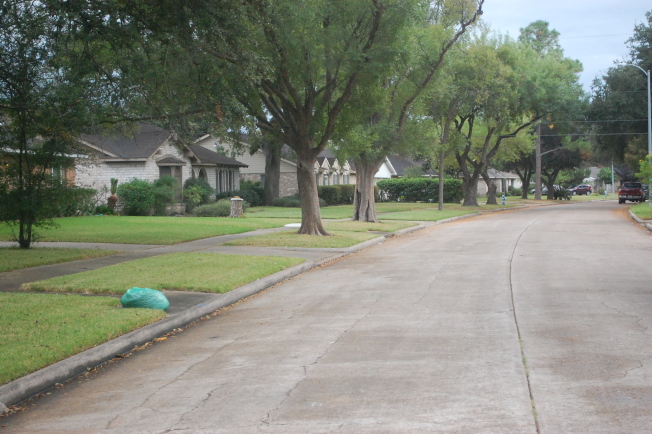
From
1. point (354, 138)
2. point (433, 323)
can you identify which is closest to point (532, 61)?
point (354, 138)

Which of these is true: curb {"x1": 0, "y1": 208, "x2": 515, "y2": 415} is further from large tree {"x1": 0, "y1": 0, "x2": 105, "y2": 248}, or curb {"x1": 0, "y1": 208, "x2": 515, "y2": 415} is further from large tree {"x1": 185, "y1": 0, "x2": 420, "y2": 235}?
large tree {"x1": 185, "y1": 0, "x2": 420, "y2": 235}

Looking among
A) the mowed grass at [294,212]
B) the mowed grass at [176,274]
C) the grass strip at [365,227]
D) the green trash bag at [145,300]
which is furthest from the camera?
the mowed grass at [294,212]

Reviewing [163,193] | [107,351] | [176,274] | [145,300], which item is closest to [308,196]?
[176,274]

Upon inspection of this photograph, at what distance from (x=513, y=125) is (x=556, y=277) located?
43.2 meters

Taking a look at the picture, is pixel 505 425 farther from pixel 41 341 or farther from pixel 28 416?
pixel 41 341

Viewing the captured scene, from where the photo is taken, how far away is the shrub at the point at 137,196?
121ft

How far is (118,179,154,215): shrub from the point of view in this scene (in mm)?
36844

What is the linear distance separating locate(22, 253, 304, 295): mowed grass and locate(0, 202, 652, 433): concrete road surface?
116 cm

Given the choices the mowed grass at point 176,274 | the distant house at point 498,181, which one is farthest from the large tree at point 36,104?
the distant house at point 498,181

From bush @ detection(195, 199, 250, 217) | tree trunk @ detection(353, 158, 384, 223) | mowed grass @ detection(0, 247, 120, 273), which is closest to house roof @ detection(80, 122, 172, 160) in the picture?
bush @ detection(195, 199, 250, 217)

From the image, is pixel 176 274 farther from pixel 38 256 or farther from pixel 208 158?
pixel 208 158

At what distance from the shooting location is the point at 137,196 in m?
36.9

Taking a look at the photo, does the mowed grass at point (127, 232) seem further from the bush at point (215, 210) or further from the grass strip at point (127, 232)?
the bush at point (215, 210)

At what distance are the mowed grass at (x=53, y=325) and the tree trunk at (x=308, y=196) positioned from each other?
40.7ft
